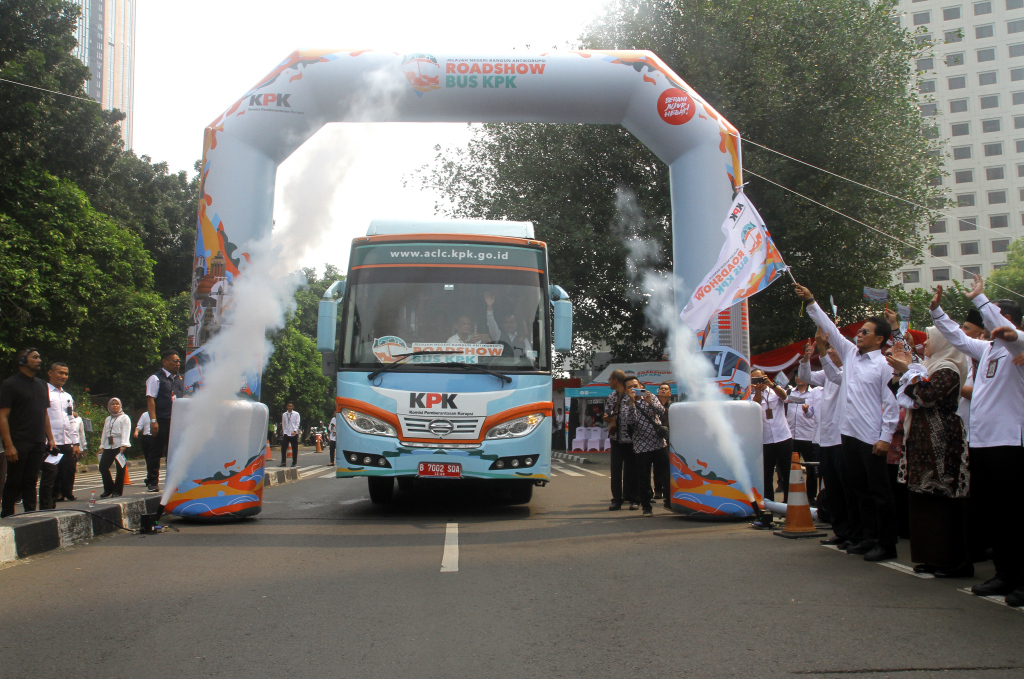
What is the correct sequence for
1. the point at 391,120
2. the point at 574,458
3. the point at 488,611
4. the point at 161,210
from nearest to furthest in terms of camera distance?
the point at 488,611 → the point at 391,120 → the point at 574,458 → the point at 161,210

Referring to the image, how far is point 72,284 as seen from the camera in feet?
83.0

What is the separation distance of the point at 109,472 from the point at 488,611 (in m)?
10.1

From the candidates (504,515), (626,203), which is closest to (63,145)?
(626,203)

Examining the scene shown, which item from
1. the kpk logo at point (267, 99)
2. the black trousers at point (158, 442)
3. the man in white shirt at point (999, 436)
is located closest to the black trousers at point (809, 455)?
the man in white shirt at point (999, 436)

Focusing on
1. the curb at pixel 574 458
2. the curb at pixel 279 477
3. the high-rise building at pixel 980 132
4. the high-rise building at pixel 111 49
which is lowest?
the curb at pixel 574 458

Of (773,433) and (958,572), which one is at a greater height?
(773,433)

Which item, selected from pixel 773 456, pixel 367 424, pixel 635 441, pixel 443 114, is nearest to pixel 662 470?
pixel 635 441

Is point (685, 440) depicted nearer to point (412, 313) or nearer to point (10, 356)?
point (412, 313)

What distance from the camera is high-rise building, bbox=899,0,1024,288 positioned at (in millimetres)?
81938

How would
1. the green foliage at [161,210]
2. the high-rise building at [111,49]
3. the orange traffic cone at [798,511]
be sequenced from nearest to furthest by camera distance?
the orange traffic cone at [798,511]
the green foliage at [161,210]
the high-rise building at [111,49]

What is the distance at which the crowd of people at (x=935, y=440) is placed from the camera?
5.55m

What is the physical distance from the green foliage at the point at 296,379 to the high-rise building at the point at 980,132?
56.1 metres

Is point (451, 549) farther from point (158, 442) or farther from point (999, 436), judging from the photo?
point (158, 442)

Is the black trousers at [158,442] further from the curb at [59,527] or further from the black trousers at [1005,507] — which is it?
the black trousers at [1005,507]
